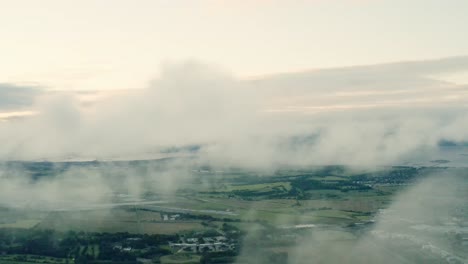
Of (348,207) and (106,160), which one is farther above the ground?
(106,160)

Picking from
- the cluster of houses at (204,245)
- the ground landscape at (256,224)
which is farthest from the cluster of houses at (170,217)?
the cluster of houses at (204,245)

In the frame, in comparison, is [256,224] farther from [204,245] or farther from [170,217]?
[170,217]

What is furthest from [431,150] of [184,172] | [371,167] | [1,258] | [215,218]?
[1,258]

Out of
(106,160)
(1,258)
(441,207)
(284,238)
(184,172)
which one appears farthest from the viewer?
(106,160)

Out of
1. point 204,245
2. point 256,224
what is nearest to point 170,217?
point 256,224

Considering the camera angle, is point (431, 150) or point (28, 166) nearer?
point (28, 166)

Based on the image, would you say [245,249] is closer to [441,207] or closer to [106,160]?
[441,207]

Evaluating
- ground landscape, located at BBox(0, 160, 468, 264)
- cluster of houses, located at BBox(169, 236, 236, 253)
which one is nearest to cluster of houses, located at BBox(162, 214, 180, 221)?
ground landscape, located at BBox(0, 160, 468, 264)

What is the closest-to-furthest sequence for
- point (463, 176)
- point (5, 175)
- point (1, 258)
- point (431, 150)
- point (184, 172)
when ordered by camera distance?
1. point (1, 258)
2. point (463, 176)
3. point (5, 175)
4. point (184, 172)
5. point (431, 150)
